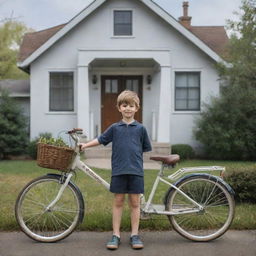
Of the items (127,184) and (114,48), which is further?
(114,48)

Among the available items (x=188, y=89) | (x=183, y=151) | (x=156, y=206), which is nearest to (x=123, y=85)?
(x=188, y=89)

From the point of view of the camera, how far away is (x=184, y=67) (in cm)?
1441

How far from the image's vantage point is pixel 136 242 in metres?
4.12

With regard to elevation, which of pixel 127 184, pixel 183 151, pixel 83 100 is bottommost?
pixel 183 151

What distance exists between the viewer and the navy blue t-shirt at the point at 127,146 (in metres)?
4.07

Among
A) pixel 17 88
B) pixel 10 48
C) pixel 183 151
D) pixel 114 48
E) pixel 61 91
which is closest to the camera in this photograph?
pixel 183 151

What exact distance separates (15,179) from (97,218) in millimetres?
4270

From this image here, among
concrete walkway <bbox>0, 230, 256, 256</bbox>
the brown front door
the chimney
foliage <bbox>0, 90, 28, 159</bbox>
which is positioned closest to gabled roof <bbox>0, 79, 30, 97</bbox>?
foliage <bbox>0, 90, 28, 159</bbox>

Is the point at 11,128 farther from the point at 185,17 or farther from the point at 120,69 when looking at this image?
the point at 185,17

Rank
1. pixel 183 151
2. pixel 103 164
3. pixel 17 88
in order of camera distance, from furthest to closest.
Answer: pixel 17 88 < pixel 183 151 < pixel 103 164

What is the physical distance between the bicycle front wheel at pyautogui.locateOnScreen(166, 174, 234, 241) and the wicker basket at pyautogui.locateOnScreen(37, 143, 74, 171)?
124cm

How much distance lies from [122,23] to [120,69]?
1.71 meters

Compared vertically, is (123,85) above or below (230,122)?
above

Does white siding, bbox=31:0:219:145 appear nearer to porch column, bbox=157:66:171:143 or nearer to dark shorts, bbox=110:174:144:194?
porch column, bbox=157:66:171:143
